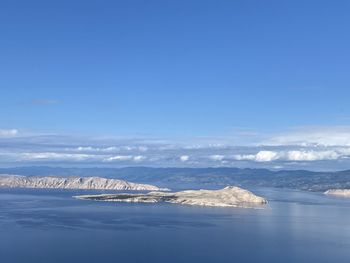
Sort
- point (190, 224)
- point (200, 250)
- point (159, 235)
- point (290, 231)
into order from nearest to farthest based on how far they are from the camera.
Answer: point (200, 250)
point (159, 235)
point (290, 231)
point (190, 224)

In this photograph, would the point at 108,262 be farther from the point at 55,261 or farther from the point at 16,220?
the point at 16,220

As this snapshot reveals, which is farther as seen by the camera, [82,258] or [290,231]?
[290,231]

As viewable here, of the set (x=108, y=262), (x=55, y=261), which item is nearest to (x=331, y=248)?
(x=108, y=262)

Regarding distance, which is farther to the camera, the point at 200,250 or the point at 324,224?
the point at 324,224

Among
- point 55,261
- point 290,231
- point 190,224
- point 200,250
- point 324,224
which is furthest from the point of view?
point 324,224

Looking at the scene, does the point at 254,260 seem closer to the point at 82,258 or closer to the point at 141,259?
the point at 141,259

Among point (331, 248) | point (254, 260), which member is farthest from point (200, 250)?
point (331, 248)

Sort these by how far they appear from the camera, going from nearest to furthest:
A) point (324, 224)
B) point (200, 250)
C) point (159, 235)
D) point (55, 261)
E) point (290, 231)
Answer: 1. point (55, 261)
2. point (200, 250)
3. point (159, 235)
4. point (290, 231)
5. point (324, 224)

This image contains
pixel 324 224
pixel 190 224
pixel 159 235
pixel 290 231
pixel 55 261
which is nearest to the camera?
pixel 55 261
